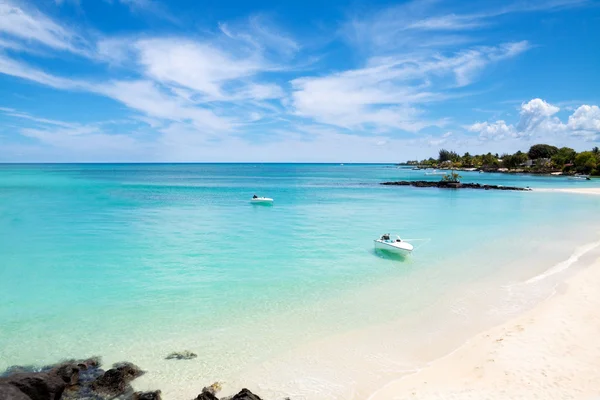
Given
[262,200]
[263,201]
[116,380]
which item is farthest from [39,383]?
[263,201]

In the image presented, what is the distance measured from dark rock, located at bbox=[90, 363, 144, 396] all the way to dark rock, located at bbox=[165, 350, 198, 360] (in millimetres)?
1065

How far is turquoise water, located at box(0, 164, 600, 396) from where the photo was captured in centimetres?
1319

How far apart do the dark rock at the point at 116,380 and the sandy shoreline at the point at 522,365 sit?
6196 millimetres

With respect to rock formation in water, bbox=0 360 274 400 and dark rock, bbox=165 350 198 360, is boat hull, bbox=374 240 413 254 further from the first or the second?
rock formation in water, bbox=0 360 274 400

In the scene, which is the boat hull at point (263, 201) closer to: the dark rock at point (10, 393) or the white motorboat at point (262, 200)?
the white motorboat at point (262, 200)

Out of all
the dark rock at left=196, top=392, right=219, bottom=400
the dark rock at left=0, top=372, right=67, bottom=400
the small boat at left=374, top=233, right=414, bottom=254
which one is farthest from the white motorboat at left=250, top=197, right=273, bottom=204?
the dark rock at left=196, top=392, right=219, bottom=400

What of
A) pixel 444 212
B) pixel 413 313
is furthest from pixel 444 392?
pixel 444 212

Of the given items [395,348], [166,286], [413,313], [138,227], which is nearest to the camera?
[395,348]

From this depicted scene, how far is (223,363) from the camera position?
11305mm

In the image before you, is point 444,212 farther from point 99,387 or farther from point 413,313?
point 99,387

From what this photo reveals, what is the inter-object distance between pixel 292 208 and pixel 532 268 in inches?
1266

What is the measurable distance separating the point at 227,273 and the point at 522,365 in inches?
548

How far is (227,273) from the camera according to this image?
2050 centimetres

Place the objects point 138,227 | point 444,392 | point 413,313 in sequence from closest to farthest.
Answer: point 444,392 < point 413,313 < point 138,227
